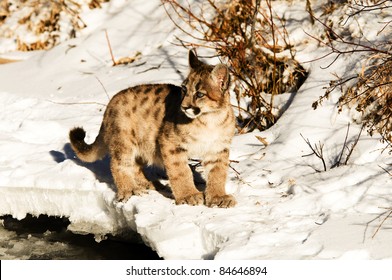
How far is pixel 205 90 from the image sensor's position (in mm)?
5027

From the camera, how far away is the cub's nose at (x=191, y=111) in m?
4.94

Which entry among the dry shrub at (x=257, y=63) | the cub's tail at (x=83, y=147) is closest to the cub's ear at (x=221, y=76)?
the cub's tail at (x=83, y=147)

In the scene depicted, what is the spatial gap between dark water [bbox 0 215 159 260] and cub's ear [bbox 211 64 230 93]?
4.51 feet

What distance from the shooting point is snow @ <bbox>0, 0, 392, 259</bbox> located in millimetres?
4453

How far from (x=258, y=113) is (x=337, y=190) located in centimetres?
192

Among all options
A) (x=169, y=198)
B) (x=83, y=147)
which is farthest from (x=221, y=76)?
(x=83, y=147)

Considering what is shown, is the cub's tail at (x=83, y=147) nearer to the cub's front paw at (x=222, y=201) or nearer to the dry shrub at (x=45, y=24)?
the cub's front paw at (x=222, y=201)

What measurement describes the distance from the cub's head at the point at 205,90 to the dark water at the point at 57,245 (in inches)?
45.5

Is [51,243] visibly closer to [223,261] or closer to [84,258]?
[84,258]

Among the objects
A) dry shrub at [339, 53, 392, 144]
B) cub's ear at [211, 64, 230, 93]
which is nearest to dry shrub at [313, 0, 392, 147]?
dry shrub at [339, 53, 392, 144]

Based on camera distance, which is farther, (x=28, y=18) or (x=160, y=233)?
(x=28, y=18)

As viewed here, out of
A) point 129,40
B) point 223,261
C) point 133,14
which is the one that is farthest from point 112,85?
point 223,261

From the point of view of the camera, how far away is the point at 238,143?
6.48 metres

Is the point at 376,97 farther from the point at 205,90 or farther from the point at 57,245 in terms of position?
the point at 57,245
